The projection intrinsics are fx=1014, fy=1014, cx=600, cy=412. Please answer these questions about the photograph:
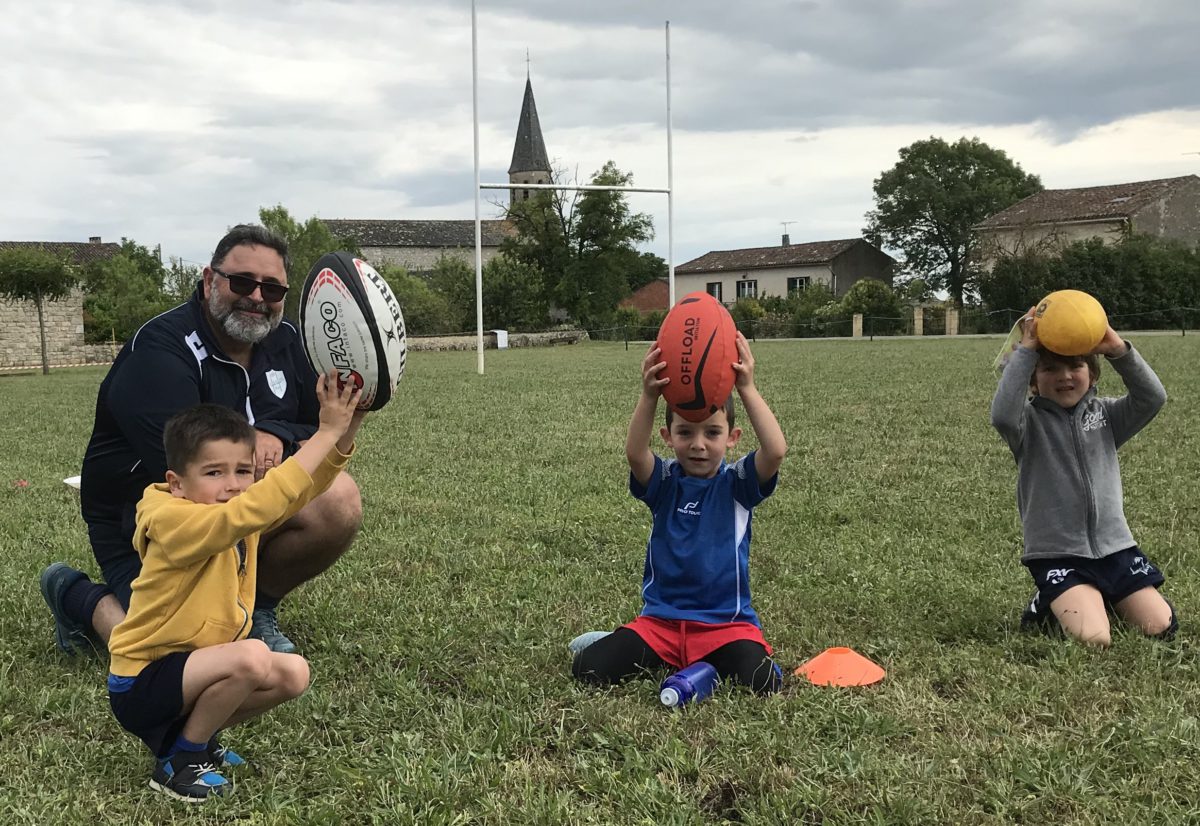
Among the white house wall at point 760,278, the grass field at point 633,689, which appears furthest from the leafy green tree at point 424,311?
the grass field at point 633,689

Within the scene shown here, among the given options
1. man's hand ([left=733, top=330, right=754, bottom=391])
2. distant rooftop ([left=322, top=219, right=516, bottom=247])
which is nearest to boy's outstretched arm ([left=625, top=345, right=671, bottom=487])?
A: man's hand ([left=733, top=330, right=754, bottom=391])

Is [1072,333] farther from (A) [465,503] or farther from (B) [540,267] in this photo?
(B) [540,267]

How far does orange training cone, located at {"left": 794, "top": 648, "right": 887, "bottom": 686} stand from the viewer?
3.23 metres

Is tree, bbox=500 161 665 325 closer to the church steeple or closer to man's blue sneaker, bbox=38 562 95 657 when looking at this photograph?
the church steeple

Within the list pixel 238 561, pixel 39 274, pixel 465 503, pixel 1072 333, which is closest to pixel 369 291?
pixel 238 561

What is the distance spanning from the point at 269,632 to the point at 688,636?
5.07ft

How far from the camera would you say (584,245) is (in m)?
49.6

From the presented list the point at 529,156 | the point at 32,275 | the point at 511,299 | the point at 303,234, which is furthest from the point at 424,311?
the point at 529,156

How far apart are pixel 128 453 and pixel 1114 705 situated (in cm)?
327

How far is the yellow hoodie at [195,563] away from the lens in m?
2.44

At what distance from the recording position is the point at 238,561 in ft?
8.89

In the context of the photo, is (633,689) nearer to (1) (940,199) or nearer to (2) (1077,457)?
(2) (1077,457)

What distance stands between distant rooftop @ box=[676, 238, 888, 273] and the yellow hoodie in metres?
58.7

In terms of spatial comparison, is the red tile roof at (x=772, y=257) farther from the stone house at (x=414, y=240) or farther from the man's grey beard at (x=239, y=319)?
the man's grey beard at (x=239, y=319)
